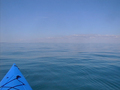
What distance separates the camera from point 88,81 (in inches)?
281

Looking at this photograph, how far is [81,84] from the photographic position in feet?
→ 21.8

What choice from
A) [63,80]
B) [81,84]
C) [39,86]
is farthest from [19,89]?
[81,84]

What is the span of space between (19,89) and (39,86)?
2.11 meters

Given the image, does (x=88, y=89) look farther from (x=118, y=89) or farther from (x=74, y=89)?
(x=118, y=89)

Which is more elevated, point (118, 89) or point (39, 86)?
point (39, 86)

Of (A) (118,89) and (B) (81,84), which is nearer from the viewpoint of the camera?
(A) (118,89)

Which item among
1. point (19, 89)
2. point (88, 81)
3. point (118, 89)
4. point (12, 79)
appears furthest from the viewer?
point (88, 81)

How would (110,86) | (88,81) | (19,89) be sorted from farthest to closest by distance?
(88,81)
(110,86)
(19,89)

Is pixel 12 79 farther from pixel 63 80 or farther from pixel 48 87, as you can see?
pixel 63 80

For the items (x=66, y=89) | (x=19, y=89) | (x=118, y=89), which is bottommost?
(x=118, y=89)

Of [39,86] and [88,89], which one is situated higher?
[39,86]

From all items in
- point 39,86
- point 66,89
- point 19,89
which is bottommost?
point 66,89

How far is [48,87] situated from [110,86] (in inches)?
208

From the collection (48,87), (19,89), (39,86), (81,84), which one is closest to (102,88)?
(81,84)
